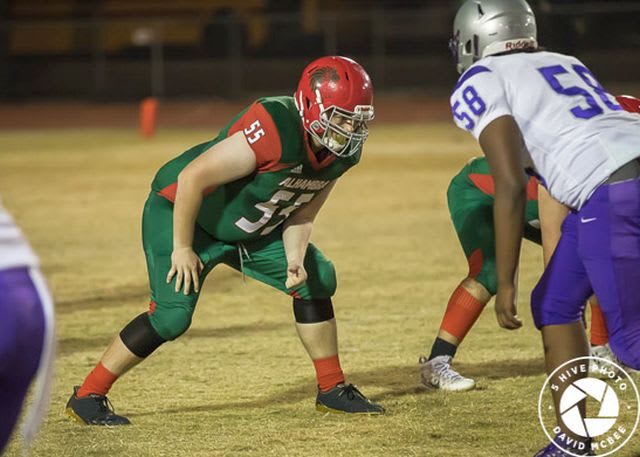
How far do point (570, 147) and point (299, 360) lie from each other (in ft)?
8.36

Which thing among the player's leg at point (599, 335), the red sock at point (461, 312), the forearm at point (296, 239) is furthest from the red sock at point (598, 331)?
the forearm at point (296, 239)

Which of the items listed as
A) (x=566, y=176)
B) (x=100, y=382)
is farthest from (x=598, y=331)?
(x=100, y=382)

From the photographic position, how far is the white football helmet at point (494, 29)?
14.2ft

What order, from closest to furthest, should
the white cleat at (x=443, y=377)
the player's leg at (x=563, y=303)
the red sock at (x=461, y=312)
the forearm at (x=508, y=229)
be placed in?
the forearm at (x=508, y=229)
the player's leg at (x=563, y=303)
the white cleat at (x=443, y=377)
the red sock at (x=461, y=312)

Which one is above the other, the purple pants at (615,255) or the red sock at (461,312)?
the purple pants at (615,255)

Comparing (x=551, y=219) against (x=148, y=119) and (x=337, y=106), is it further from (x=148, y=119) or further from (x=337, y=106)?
(x=148, y=119)

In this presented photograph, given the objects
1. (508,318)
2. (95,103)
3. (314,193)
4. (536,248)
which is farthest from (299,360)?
(95,103)

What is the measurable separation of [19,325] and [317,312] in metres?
2.52

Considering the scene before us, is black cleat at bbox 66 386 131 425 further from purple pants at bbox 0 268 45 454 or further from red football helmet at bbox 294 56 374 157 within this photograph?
purple pants at bbox 0 268 45 454

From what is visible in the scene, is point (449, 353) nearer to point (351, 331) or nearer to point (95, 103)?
point (351, 331)

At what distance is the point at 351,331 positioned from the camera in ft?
22.2

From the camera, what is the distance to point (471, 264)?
567 cm

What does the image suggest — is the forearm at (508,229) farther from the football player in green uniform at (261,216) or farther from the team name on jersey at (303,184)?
the team name on jersey at (303,184)

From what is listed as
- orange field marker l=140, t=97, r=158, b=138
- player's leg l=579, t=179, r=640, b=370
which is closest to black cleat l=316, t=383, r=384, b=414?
player's leg l=579, t=179, r=640, b=370
